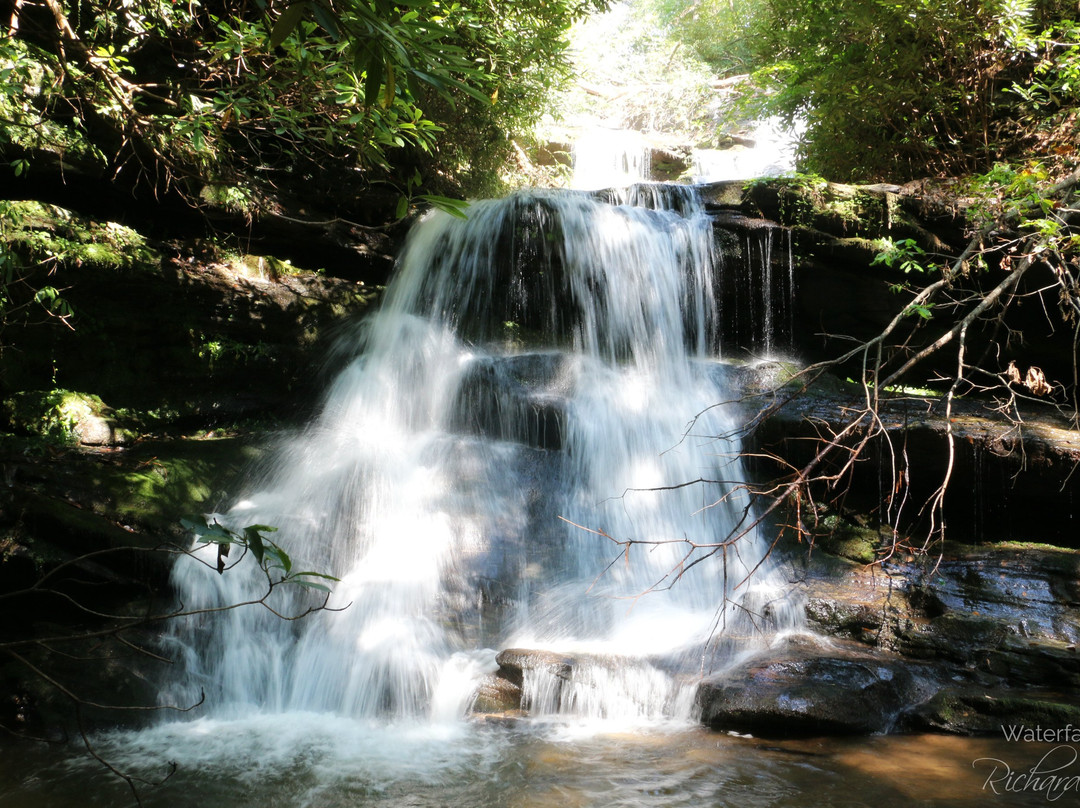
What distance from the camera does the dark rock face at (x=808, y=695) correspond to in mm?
4102

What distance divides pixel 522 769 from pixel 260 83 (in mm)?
4512

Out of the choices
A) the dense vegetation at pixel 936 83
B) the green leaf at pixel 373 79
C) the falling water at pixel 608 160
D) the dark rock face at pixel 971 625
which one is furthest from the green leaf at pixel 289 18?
the falling water at pixel 608 160

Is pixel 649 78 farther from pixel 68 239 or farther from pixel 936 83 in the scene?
pixel 68 239

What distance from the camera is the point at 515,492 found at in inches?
257

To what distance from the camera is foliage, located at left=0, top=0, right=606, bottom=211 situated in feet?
7.13

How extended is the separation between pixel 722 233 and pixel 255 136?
18.6 feet

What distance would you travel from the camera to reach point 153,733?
4168mm

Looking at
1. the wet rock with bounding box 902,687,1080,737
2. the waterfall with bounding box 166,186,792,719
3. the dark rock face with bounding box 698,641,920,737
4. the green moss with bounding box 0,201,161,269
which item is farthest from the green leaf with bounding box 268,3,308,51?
the green moss with bounding box 0,201,161,269

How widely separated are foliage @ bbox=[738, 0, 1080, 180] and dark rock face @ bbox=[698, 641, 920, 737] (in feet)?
21.6

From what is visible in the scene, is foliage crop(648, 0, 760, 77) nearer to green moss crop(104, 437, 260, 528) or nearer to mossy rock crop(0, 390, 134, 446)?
green moss crop(104, 437, 260, 528)

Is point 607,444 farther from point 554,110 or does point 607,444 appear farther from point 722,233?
point 554,110

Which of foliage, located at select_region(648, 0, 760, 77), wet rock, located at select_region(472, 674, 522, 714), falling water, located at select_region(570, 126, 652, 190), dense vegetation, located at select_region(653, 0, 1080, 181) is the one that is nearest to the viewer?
wet rock, located at select_region(472, 674, 522, 714)

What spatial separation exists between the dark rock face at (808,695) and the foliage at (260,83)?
12.4 feet

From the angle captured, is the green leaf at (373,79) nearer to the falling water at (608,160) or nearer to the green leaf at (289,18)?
the green leaf at (289,18)
